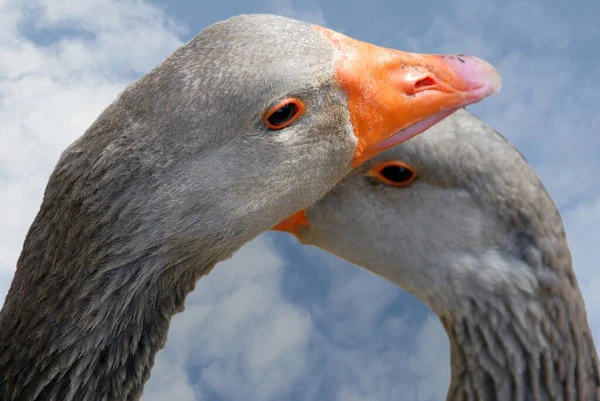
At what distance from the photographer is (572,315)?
3150 millimetres

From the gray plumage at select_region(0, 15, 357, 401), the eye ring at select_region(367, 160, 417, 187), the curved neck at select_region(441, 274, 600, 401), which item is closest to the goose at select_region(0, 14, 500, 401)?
the gray plumage at select_region(0, 15, 357, 401)

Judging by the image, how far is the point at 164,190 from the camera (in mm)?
2418

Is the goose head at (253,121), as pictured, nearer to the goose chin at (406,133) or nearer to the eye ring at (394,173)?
the goose chin at (406,133)

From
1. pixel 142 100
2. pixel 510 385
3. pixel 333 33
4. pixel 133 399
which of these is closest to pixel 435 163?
pixel 333 33

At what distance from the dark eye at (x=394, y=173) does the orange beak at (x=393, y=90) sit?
312 mm

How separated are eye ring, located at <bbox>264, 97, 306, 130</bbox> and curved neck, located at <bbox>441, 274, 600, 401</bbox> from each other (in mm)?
1131

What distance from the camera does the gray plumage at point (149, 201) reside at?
2396mm

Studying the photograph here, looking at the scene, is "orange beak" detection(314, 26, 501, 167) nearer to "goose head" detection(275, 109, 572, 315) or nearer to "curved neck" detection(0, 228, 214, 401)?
"goose head" detection(275, 109, 572, 315)

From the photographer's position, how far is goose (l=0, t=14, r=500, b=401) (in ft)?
7.87

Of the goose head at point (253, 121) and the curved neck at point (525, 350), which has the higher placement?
the goose head at point (253, 121)

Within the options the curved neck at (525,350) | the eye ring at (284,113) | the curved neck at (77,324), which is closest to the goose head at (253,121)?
the eye ring at (284,113)

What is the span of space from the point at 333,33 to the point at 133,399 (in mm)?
1463

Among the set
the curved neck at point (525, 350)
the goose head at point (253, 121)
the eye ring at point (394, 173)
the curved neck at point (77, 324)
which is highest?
the eye ring at point (394, 173)

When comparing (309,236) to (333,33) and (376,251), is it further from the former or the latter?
(333,33)
